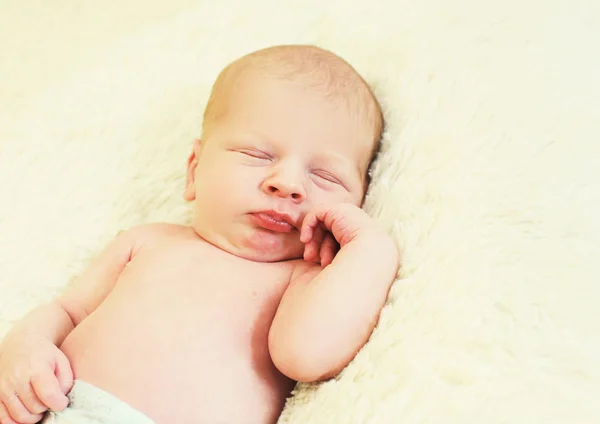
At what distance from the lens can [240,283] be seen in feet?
2.83

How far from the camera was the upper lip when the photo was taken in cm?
87

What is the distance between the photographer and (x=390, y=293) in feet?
2.52

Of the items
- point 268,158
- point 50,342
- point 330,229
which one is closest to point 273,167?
point 268,158

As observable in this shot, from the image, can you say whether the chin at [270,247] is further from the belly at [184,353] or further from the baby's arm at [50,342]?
the baby's arm at [50,342]

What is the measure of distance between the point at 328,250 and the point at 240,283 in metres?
0.13

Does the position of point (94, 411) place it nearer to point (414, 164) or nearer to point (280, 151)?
point (280, 151)

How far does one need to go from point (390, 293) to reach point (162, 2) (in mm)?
1106

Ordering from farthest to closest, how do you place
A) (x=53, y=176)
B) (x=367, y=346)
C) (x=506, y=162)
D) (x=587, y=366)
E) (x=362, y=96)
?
(x=53, y=176) → (x=362, y=96) → (x=506, y=162) → (x=367, y=346) → (x=587, y=366)

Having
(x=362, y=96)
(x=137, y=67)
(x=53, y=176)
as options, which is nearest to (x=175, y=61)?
(x=137, y=67)

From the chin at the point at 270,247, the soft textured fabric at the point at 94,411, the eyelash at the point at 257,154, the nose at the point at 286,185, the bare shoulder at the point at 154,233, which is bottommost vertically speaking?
the soft textured fabric at the point at 94,411

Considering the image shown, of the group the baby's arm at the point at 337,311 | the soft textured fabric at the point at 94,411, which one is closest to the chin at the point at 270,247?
the baby's arm at the point at 337,311

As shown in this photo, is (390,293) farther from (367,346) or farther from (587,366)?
(587,366)

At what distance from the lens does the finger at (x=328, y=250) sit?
2.75ft

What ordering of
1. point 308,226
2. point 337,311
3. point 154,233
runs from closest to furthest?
point 337,311 < point 308,226 < point 154,233
